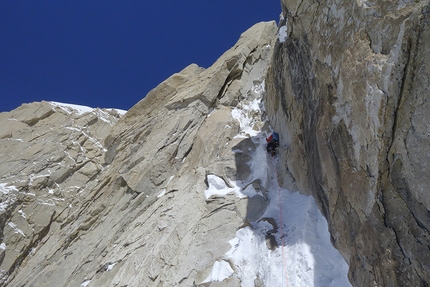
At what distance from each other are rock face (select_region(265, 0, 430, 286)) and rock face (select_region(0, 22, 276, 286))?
463 cm

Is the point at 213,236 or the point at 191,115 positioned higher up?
the point at 191,115

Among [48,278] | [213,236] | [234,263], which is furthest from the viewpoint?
[48,278]

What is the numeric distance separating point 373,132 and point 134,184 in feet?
44.8

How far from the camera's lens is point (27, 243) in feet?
73.2

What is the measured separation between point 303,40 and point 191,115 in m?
10.4

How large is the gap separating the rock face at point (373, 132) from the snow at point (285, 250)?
610 millimetres

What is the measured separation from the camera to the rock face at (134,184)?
41.8 ft

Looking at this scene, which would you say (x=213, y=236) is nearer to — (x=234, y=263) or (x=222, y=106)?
(x=234, y=263)

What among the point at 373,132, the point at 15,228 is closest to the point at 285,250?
the point at 373,132

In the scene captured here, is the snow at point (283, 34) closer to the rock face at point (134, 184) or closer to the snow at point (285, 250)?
the rock face at point (134, 184)

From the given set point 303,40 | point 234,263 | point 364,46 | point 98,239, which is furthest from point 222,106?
point 364,46

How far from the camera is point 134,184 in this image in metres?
17.9

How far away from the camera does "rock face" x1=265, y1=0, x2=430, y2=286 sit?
19.8 ft

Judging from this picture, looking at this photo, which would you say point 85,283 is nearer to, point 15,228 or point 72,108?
point 15,228
